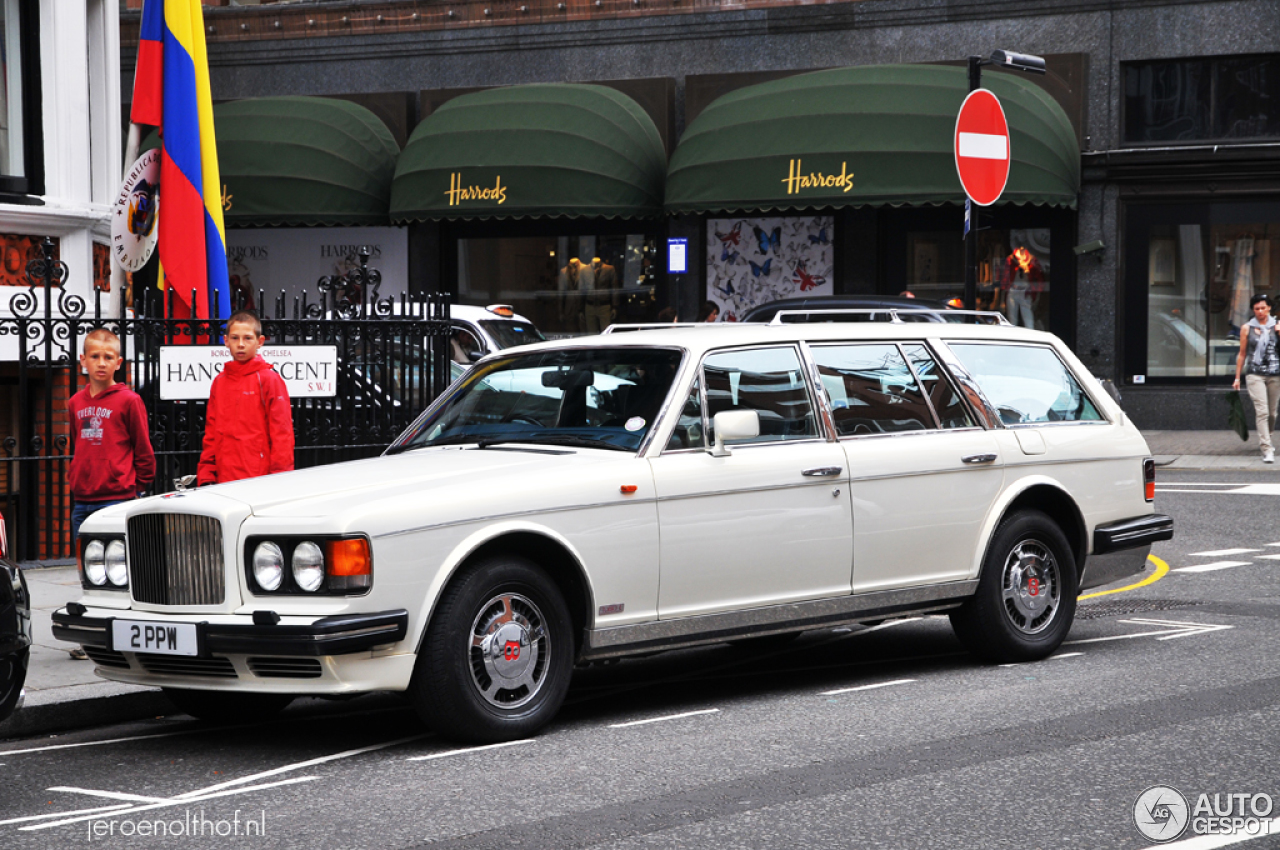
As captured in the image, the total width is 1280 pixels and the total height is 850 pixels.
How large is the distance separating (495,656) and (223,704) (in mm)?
1431

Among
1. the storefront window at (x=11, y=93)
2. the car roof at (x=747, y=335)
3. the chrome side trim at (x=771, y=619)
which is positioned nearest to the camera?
the chrome side trim at (x=771, y=619)

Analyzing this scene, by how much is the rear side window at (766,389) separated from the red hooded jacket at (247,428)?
2228 millimetres

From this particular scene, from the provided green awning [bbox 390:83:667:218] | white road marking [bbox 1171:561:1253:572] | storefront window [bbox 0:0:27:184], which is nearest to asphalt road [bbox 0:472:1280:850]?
white road marking [bbox 1171:561:1253:572]

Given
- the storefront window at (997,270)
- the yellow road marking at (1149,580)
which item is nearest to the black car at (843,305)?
the yellow road marking at (1149,580)

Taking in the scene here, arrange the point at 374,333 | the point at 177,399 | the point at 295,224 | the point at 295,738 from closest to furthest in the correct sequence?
the point at 295,738
the point at 177,399
the point at 374,333
the point at 295,224

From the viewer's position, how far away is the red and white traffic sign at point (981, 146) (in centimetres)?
1457

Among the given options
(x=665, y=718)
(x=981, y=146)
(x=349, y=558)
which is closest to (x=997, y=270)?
(x=981, y=146)

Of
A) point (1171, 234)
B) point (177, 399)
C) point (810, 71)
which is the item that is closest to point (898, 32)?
point (810, 71)

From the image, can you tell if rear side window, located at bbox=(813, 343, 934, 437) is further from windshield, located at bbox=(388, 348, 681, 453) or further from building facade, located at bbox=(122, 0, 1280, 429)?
building facade, located at bbox=(122, 0, 1280, 429)

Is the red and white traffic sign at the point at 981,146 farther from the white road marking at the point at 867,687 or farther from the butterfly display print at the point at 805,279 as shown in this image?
the butterfly display print at the point at 805,279

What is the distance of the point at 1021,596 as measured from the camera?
798 centimetres

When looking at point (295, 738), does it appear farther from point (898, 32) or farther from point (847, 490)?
point (898, 32)

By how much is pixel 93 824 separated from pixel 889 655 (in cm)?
446

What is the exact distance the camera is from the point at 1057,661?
8031 mm
